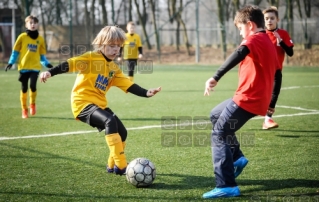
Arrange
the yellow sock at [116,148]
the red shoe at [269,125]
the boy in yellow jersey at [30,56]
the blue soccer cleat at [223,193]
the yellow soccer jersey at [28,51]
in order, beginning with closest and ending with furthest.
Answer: the blue soccer cleat at [223,193] < the yellow sock at [116,148] < the red shoe at [269,125] < the boy in yellow jersey at [30,56] < the yellow soccer jersey at [28,51]

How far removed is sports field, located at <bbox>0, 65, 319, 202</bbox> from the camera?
427 centimetres

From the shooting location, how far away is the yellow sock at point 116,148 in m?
4.62

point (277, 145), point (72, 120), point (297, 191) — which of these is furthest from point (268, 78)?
point (72, 120)

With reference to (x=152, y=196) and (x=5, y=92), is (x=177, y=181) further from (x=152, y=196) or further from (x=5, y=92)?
(x=5, y=92)

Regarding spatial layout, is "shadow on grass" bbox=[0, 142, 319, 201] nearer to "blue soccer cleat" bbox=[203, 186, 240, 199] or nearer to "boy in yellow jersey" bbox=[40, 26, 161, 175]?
Answer: "blue soccer cleat" bbox=[203, 186, 240, 199]

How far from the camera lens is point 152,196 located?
4.16 meters

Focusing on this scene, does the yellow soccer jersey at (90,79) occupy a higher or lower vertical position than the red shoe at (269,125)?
higher

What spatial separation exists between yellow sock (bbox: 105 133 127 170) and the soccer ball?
0.17 metres

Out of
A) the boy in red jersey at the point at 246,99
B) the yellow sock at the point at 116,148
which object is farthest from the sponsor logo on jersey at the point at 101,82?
the boy in red jersey at the point at 246,99

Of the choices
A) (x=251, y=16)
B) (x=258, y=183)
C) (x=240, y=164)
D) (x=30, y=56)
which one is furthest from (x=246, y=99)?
(x=30, y=56)

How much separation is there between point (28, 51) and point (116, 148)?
5858mm

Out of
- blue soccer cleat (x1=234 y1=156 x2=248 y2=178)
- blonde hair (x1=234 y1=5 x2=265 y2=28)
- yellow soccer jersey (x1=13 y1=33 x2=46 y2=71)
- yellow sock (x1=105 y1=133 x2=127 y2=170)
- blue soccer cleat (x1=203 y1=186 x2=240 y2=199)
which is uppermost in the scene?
blonde hair (x1=234 y1=5 x2=265 y2=28)

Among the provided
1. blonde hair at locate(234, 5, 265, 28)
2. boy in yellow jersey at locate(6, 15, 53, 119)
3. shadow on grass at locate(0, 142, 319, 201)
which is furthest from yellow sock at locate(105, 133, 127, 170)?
boy in yellow jersey at locate(6, 15, 53, 119)

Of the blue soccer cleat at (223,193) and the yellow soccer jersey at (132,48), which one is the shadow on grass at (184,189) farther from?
the yellow soccer jersey at (132,48)
